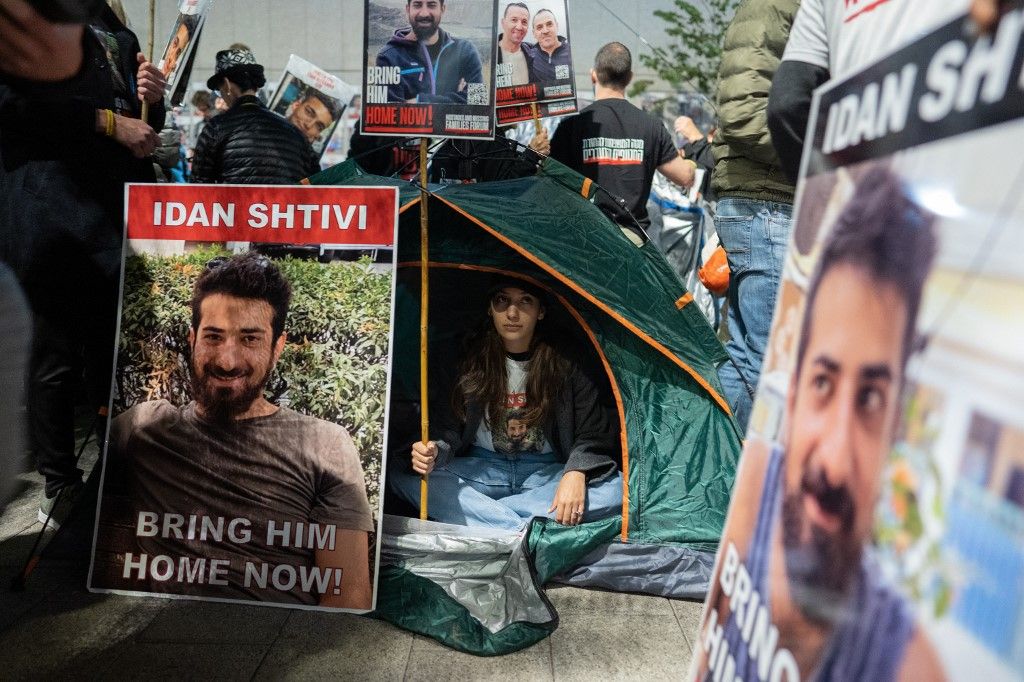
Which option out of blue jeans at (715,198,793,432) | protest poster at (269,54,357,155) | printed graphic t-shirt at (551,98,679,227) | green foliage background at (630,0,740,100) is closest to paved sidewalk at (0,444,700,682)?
blue jeans at (715,198,793,432)

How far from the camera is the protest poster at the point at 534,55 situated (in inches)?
215

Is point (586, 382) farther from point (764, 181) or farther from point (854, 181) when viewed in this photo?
point (854, 181)

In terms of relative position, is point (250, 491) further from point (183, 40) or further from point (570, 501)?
point (183, 40)

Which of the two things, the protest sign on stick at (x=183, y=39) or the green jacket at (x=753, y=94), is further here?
the protest sign on stick at (x=183, y=39)

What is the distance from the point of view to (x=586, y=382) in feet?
11.4

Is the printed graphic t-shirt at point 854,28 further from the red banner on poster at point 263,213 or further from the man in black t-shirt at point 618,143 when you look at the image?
the man in black t-shirt at point 618,143

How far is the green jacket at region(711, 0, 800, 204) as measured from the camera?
10.6 feet

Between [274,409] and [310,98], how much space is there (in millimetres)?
4196

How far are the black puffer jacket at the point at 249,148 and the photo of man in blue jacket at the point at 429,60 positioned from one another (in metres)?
1.85

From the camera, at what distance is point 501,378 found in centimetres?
352

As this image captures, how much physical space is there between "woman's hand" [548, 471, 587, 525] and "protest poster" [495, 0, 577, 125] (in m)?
2.98

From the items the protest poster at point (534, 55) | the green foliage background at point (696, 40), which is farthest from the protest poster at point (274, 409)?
the green foliage background at point (696, 40)

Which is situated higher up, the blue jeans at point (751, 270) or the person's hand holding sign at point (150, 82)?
the person's hand holding sign at point (150, 82)

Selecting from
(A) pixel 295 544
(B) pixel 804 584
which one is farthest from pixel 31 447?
(B) pixel 804 584
